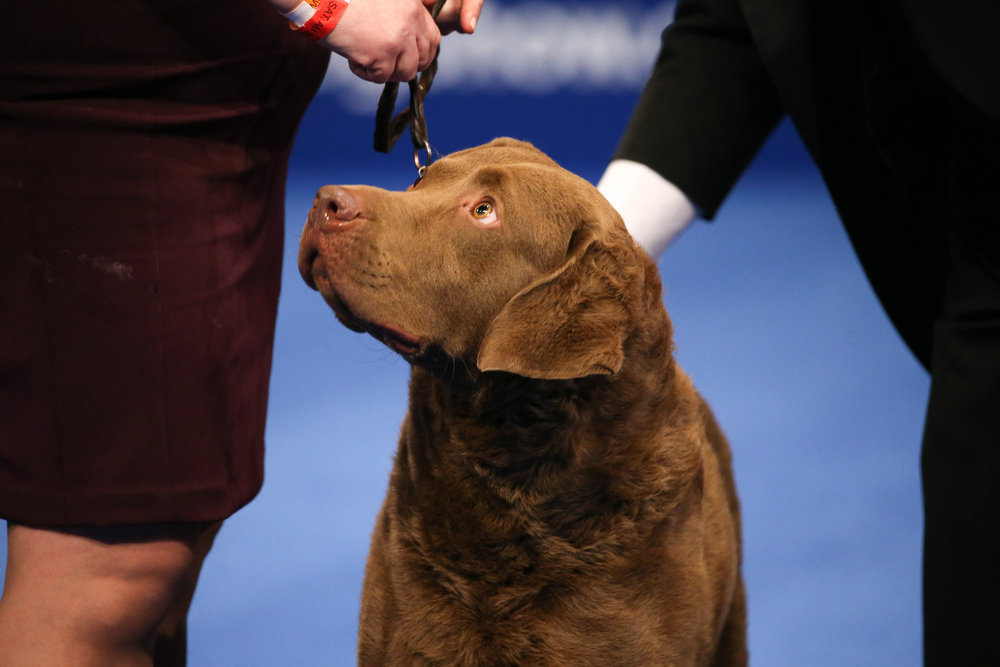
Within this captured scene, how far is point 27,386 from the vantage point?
167 cm

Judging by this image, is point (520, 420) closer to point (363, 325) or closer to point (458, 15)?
point (363, 325)

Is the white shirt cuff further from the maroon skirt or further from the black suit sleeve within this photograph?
the maroon skirt

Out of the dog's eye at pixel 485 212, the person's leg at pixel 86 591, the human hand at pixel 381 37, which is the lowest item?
the person's leg at pixel 86 591

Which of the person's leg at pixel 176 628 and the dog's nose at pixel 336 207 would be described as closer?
the dog's nose at pixel 336 207

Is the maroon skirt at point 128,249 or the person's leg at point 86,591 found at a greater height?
the maroon skirt at point 128,249

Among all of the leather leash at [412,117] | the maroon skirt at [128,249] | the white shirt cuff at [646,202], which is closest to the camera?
the maroon skirt at [128,249]

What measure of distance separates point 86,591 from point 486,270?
2.61 ft

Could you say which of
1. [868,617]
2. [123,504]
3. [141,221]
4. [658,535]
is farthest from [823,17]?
[868,617]

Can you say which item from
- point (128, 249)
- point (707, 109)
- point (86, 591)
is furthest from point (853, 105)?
point (86, 591)

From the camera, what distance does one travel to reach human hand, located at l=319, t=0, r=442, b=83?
1716 mm

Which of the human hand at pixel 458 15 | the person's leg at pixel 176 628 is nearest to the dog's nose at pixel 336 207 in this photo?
the human hand at pixel 458 15

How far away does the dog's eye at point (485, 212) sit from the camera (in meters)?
1.85

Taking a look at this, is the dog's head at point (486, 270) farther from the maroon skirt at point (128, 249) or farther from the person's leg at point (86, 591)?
the person's leg at point (86, 591)

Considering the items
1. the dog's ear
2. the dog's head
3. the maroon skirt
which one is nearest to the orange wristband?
the maroon skirt
